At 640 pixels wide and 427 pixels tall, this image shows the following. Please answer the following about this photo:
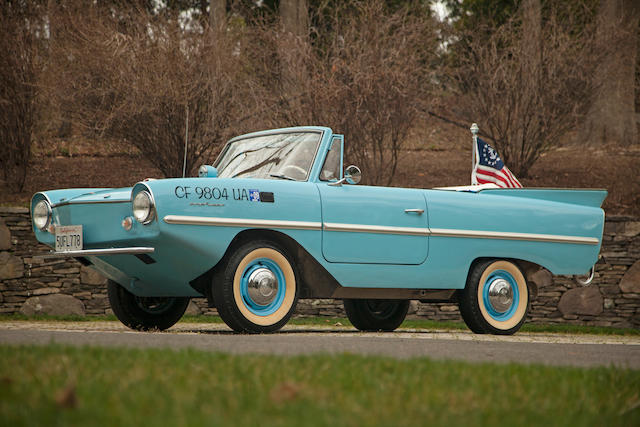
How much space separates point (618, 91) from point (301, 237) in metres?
13.1

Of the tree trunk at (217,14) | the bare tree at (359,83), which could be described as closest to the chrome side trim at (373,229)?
the bare tree at (359,83)


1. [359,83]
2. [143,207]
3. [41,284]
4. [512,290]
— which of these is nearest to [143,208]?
[143,207]

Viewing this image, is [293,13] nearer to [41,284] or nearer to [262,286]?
[41,284]

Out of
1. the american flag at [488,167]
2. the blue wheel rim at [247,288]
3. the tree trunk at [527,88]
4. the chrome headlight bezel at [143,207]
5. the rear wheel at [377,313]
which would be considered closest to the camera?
the chrome headlight bezel at [143,207]

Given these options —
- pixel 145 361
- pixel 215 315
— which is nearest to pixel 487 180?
pixel 215 315

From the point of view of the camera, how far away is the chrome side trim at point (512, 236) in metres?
8.20

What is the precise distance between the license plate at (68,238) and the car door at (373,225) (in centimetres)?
200

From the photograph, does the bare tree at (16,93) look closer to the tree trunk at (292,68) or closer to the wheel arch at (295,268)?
the tree trunk at (292,68)

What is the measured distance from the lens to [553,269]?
8.96m

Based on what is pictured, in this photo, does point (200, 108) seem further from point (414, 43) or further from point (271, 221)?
point (271, 221)

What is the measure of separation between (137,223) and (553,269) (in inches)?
176

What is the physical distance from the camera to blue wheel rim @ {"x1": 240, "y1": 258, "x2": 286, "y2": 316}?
6938 mm

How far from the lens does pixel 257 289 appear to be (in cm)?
698

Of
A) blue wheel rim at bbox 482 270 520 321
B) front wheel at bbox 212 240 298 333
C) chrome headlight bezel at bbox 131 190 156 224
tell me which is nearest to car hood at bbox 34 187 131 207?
chrome headlight bezel at bbox 131 190 156 224
